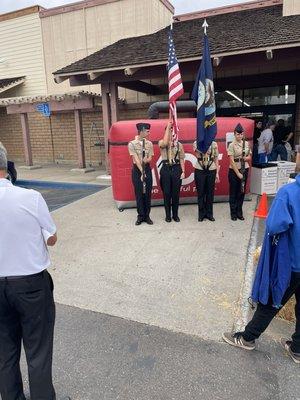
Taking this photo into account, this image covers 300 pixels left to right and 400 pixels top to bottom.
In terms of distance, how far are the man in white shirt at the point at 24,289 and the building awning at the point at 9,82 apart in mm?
14671

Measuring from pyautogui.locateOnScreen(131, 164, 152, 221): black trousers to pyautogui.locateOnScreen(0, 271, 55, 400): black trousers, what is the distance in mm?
3967

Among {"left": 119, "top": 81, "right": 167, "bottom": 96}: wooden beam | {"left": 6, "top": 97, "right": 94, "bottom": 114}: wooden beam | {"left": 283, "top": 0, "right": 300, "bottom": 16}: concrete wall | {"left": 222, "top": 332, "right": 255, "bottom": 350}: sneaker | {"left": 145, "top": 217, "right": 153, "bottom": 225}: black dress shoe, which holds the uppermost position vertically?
{"left": 283, "top": 0, "right": 300, "bottom": 16}: concrete wall

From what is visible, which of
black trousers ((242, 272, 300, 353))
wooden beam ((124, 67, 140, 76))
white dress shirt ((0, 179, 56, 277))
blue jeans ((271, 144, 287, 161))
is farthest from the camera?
blue jeans ((271, 144, 287, 161))

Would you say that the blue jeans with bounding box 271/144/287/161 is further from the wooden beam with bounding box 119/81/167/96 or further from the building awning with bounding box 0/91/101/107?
the building awning with bounding box 0/91/101/107

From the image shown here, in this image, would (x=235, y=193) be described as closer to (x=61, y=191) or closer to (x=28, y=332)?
(x=28, y=332)

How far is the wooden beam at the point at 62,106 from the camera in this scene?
1170 cm

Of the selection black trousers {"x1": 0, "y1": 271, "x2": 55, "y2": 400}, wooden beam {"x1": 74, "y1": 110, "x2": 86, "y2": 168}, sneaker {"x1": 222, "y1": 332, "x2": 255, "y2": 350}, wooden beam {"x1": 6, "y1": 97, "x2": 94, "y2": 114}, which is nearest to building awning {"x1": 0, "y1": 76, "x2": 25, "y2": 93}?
wooden beam {"x1": 6, "y1": 97, "x2": 94, "y2": 114}

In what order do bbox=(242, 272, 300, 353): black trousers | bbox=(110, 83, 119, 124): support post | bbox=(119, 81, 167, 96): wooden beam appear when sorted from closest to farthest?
bbox=(242, 272, 300, 353): black trousers
bbox=(110, 83, 119, 124): support post
bbox=(119, 81, 167, 96): wooden beam

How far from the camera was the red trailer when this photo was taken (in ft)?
22.1

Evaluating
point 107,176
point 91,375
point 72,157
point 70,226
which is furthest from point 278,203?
point 72,157

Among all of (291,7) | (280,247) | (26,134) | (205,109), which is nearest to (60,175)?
(26,134)

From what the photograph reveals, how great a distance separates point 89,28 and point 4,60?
5028 mm

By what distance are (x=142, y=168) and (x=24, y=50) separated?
12.7m

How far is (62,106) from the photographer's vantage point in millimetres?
12289
